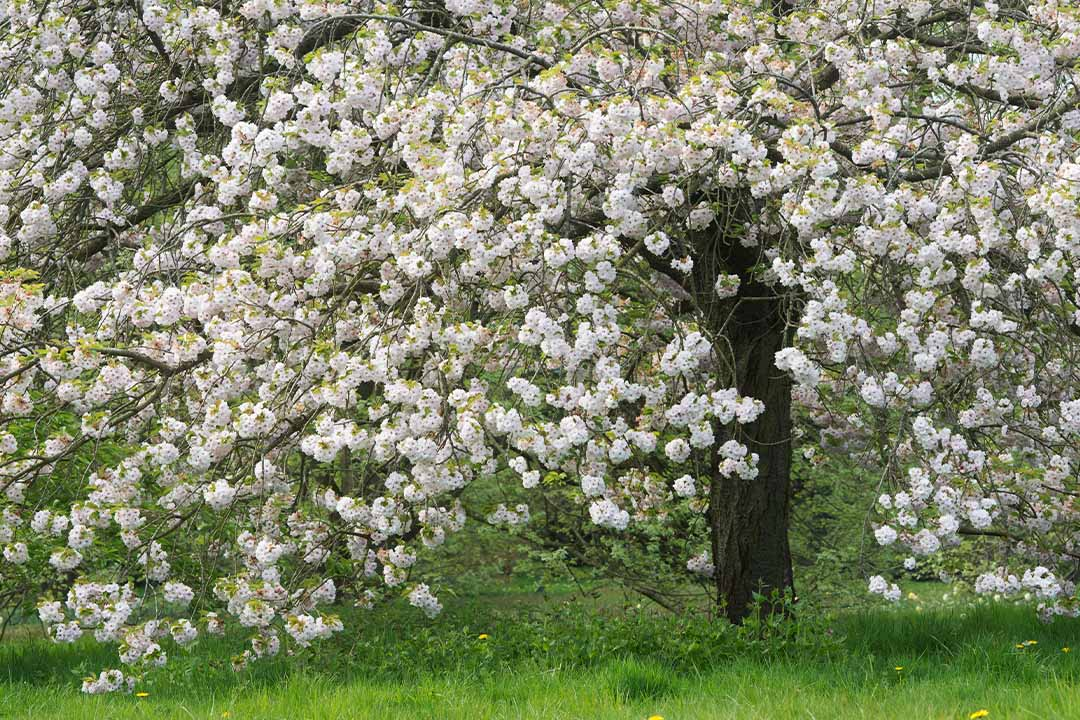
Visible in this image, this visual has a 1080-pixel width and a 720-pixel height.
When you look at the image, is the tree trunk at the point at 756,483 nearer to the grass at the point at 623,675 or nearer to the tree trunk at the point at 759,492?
the tree trunk at the point at 759,492

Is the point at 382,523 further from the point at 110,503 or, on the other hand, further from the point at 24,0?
the point at 24,0

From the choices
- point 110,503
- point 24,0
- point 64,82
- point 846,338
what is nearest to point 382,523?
point 110,503

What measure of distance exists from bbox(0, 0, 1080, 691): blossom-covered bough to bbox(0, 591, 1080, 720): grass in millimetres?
325

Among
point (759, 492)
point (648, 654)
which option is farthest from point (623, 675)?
point (759, 492)

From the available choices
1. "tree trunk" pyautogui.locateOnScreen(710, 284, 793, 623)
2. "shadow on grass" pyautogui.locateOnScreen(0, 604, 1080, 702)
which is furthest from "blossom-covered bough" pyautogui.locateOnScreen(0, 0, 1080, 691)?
"shadow on grass" pyautogui.locateOnScreen(0, 604, 1080, 702)

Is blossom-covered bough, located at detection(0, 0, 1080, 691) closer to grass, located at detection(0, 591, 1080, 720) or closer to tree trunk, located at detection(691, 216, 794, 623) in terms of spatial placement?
tree trunk, located at detection(691, 216, 794, 623)

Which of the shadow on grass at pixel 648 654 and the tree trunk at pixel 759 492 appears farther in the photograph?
the tree trunk at pixel 759 492

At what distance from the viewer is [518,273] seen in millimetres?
5219

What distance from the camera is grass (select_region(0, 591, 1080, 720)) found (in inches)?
176

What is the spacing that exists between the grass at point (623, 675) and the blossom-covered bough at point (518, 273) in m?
0.32

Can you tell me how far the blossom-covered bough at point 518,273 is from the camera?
4902mm

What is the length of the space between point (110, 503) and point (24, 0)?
3300 mm

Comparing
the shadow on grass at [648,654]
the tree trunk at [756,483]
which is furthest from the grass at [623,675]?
the tree trunk at [756,483]

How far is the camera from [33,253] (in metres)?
6.64
